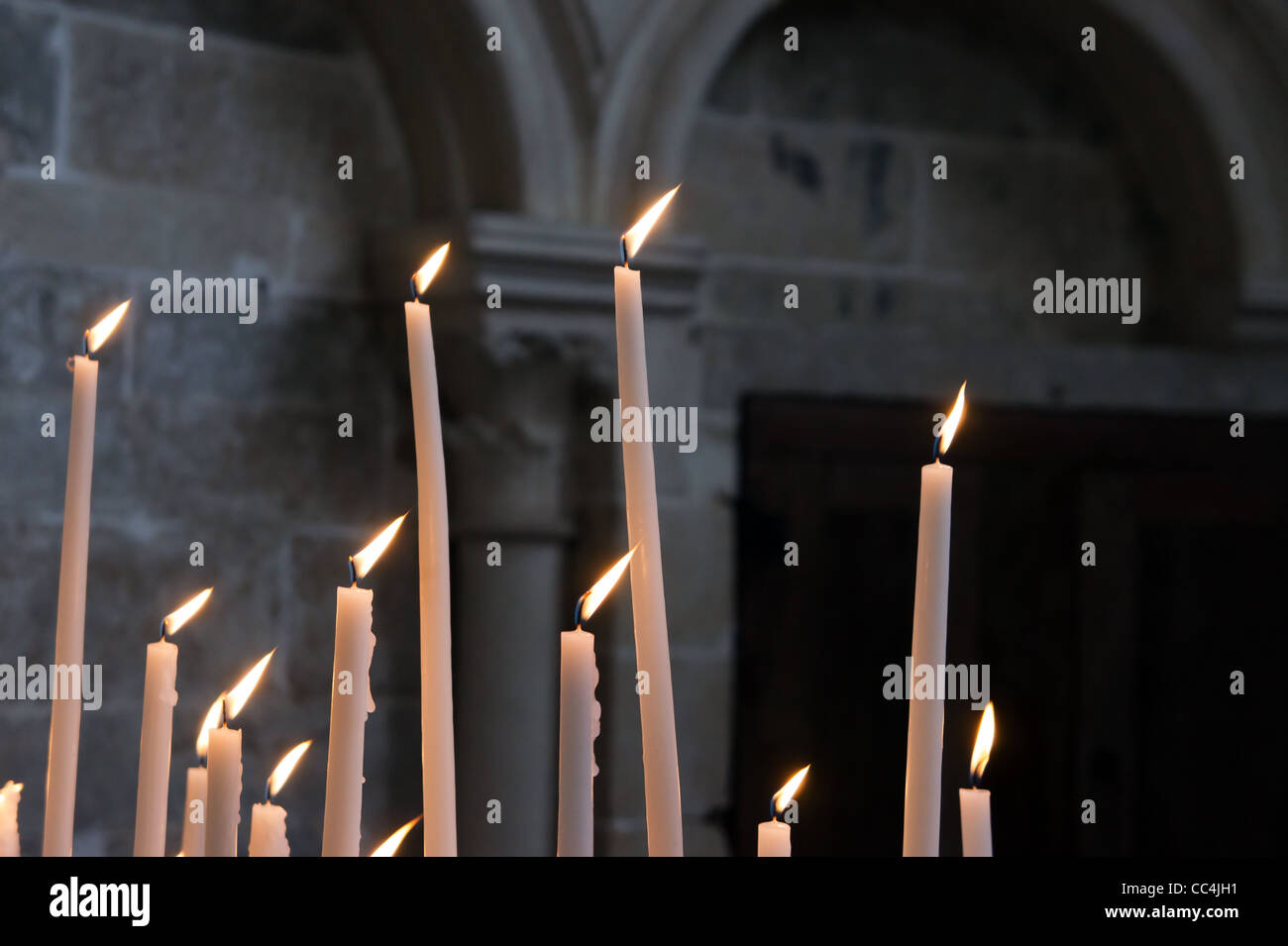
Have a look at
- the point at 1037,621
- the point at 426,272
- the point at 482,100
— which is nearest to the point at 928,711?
the point at 426,272

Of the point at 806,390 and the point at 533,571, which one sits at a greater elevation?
the point at 806,390

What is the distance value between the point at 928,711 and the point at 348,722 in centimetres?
17

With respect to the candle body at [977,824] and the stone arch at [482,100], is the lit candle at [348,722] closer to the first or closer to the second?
the candle body at [977,824]

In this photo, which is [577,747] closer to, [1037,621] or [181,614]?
[181,614]

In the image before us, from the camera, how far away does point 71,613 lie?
A: 46 centimetres

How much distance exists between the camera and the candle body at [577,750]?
0.34m

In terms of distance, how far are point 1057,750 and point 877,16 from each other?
171 cm

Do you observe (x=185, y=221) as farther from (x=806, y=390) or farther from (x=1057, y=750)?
(x=1057, y=750)

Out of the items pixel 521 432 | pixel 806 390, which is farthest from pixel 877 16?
pixel 521 432

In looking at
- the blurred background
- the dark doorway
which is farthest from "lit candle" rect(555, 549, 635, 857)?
the dark doorway
